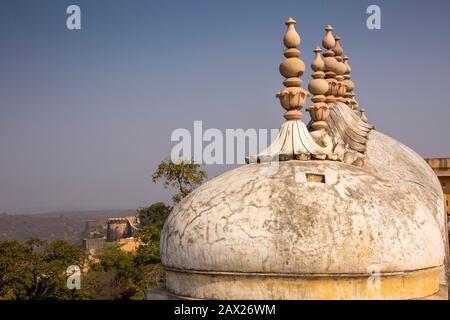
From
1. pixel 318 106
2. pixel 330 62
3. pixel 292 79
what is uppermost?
pixel 330 62

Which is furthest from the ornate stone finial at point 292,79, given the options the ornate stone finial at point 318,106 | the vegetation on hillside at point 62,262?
the vegetation on hillside at point 62,262

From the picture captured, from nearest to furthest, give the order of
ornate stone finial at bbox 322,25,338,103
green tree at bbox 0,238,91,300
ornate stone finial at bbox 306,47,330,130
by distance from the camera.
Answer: ornate stone finial at bbox 306,47,330,130 → ornate stone finial at bbox 322,25,338,103 → green tree at bbox 0,238,91,300

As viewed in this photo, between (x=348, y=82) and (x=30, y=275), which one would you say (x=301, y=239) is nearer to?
(x=348, y=82)

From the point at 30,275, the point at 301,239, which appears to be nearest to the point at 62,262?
the point at 30,275

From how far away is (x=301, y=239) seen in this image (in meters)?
6.36

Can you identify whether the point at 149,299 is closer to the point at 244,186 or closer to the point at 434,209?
the point at 244,186

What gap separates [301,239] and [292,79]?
2322mm

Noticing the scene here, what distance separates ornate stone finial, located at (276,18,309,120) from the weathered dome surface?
0.96 meters

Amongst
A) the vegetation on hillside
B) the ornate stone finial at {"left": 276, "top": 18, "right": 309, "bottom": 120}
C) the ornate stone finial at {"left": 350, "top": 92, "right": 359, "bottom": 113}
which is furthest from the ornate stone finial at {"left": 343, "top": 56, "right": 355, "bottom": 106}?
the vegetation on hillside

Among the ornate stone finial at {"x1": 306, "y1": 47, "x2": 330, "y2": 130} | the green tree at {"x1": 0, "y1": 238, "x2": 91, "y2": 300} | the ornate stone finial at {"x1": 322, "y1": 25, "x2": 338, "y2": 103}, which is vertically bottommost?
the green tree at {"x1": 0, "y1": 238, "x2": 91, "y2": 300}

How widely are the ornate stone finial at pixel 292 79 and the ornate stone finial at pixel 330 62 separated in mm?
2230

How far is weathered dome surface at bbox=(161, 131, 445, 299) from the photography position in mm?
6363

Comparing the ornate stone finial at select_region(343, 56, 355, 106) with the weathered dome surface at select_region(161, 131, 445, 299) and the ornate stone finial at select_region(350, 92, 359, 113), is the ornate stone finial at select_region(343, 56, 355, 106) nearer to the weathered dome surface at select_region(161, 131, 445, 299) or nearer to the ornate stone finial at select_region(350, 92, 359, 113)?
the ornate stone finial at select_region(350, 92, 359, 113)

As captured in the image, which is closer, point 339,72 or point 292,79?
point 292,79
